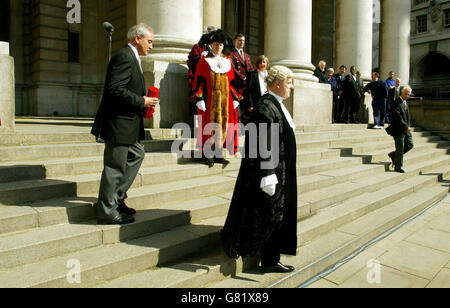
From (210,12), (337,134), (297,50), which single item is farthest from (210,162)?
(210,12)

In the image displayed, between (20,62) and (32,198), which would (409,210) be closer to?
(32,198)

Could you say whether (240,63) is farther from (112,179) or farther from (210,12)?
(210,12)

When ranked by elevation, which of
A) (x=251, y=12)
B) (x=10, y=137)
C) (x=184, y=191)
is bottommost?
(x=184, y=191)

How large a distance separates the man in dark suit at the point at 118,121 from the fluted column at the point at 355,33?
11.4 meters

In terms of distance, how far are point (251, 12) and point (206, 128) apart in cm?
1492

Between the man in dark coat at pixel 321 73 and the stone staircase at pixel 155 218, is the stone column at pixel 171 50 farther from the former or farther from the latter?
the man in dark coat at pixel 321 73

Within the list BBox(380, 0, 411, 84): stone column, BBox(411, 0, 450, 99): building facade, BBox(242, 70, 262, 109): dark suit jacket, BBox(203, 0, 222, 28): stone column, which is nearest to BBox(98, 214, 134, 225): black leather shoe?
BBox(242, 70, 262, 109): dark suit jacket

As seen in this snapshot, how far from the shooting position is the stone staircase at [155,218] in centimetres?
305

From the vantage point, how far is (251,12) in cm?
1870

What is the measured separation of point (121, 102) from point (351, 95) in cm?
1016

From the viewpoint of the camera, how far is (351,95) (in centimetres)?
1199

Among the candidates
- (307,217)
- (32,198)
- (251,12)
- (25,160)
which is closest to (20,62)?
(251,12)

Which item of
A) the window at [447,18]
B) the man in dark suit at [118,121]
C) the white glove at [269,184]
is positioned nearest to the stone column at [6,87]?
the man in dark suit at [118,121]

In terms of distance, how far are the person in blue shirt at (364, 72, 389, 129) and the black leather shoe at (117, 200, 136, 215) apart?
33.7 feet
